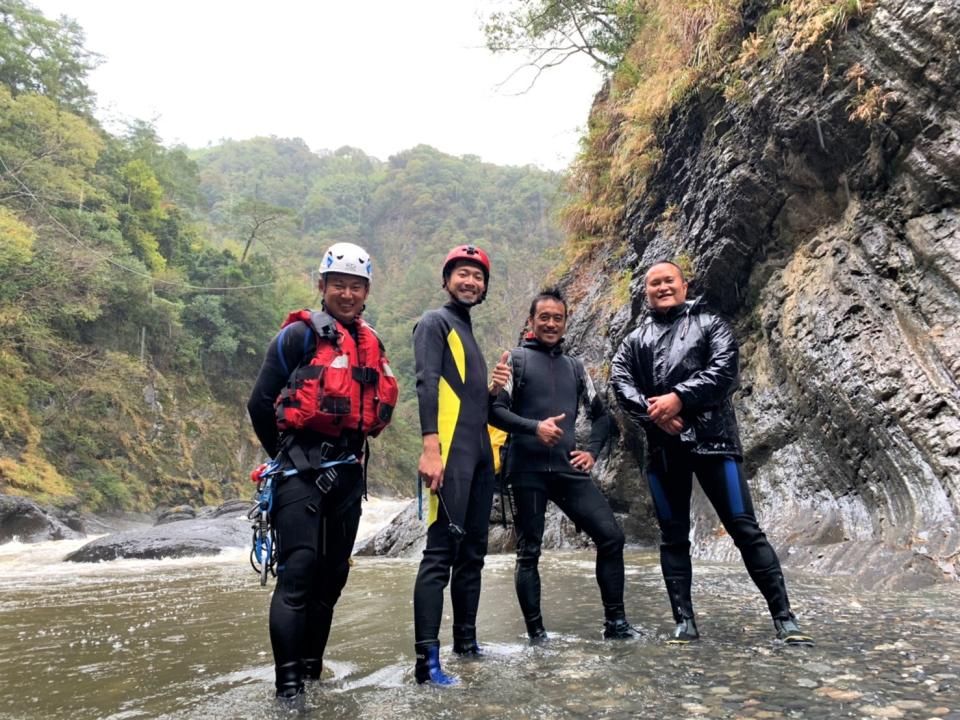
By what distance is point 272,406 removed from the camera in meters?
2.95

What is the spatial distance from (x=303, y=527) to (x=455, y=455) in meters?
0.80

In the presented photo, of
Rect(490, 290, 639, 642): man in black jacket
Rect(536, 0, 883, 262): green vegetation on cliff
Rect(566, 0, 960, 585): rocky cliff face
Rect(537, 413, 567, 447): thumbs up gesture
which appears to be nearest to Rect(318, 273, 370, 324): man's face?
Rect(490, 290, 639, 642): man in black jacket

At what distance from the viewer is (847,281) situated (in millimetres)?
6688

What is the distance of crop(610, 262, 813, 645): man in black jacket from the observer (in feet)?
10.9

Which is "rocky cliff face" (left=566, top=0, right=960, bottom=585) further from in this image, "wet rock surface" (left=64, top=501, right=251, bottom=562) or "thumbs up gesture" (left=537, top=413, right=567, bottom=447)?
"wet rock surface" (left=64, top=501, right=251, bottom=562)

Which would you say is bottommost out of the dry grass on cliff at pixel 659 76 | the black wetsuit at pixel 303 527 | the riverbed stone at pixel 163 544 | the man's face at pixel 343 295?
the riverbed stone at pixel 163 544

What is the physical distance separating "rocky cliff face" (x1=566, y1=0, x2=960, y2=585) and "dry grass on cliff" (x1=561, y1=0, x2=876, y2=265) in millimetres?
221

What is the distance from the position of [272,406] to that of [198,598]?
150 inches

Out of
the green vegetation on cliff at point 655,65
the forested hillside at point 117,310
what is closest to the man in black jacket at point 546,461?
the green vegetation on cliff at point 655,65

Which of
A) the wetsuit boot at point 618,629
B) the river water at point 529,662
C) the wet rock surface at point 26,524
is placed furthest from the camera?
the wet rock surface at point 26,524

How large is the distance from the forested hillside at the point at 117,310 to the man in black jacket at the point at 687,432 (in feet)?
38.3

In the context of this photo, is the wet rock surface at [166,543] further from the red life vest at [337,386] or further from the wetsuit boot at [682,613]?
the wetsuit boot at [682,613]

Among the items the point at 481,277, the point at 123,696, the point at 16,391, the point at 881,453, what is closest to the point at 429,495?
the point at 481,277

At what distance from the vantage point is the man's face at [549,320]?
3.92 m
